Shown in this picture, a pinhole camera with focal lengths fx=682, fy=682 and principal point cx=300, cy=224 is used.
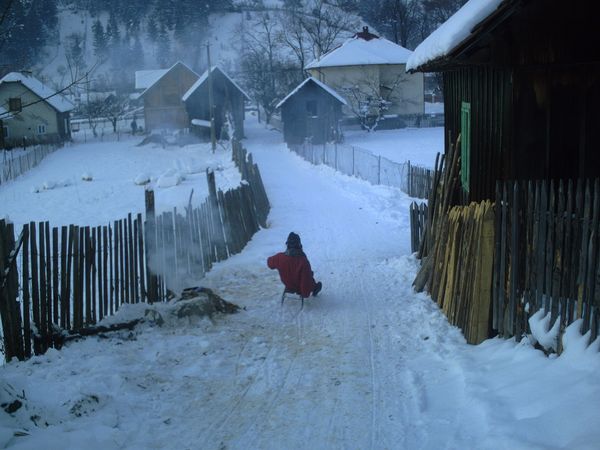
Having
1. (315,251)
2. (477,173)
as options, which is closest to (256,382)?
(477,173)

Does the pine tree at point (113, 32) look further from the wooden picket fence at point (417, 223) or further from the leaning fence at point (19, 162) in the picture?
the wooden picket fence at point (417, 223)

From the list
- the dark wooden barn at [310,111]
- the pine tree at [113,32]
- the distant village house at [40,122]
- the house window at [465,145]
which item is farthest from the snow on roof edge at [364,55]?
the pine tree at [113,32]

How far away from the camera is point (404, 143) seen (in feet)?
144

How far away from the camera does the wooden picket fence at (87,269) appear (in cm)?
729

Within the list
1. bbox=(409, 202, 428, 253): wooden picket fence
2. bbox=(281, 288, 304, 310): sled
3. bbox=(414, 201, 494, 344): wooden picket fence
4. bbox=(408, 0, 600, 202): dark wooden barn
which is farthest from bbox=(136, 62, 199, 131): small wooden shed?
bbox=(408, 0, 600, 202): dark wooden barn

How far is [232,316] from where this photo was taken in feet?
A: 29.8

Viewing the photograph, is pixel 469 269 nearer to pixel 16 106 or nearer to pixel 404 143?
pixel 16 106

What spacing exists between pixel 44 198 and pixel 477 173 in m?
24.8

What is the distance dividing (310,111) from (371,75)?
414 inches

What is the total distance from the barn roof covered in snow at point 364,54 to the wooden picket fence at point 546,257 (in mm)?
49401

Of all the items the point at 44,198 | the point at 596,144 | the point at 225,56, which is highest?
the point at 225,56

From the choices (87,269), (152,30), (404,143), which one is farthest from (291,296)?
(152,30)

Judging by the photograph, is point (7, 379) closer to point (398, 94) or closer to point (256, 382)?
point (256, 382)

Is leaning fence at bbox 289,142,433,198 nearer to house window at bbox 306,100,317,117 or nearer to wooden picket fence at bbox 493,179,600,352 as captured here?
house window at bbox 306,100,317,117
